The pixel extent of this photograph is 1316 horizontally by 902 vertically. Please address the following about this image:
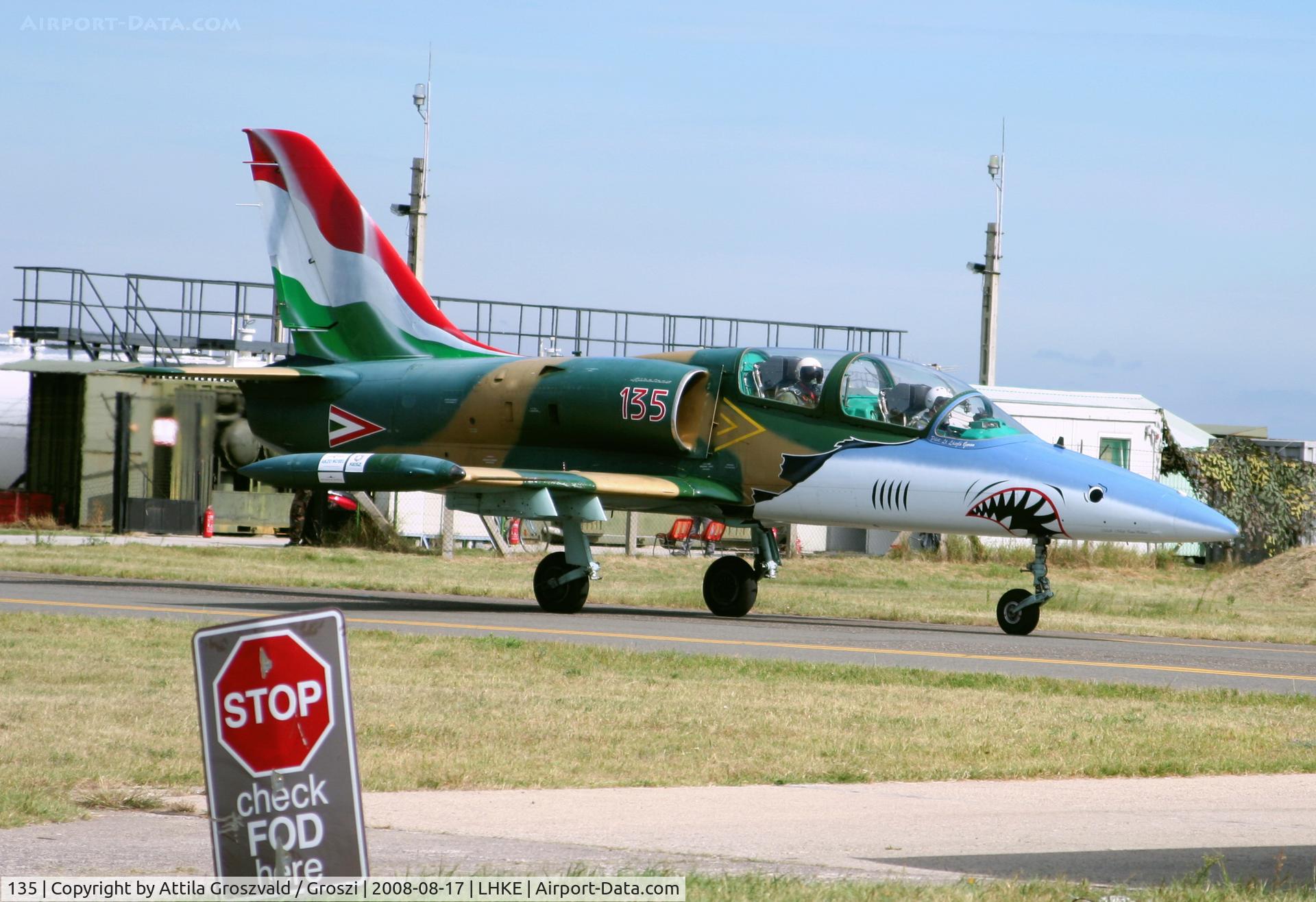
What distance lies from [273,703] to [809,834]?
3095 mm

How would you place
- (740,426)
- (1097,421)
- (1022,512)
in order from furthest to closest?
1. (1097,421)
2. (740,426)
3. (1022,512)

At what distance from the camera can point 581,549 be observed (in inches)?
765

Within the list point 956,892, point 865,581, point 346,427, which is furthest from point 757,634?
point 865,581

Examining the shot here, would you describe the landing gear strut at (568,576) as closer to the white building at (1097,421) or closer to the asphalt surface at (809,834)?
the asphalt surface at (809,834)

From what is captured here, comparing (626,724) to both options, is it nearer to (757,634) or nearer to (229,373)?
(757,634)

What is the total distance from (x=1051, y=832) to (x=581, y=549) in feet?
41.2

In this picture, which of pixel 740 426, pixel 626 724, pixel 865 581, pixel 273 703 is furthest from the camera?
pixel 865 581

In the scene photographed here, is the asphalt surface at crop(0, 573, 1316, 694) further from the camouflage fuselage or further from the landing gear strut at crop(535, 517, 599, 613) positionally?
the camouflage fuselage

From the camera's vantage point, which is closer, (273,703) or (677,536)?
(273,703)

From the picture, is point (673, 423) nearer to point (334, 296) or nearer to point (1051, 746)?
point (334, 296)

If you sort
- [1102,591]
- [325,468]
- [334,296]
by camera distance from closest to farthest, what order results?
[325,468] < [334,296] < [1102,591]

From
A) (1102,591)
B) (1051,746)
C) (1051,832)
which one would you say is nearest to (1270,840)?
(1051,832)

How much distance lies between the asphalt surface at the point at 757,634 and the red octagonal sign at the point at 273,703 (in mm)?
9719

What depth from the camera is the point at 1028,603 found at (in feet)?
58.5
